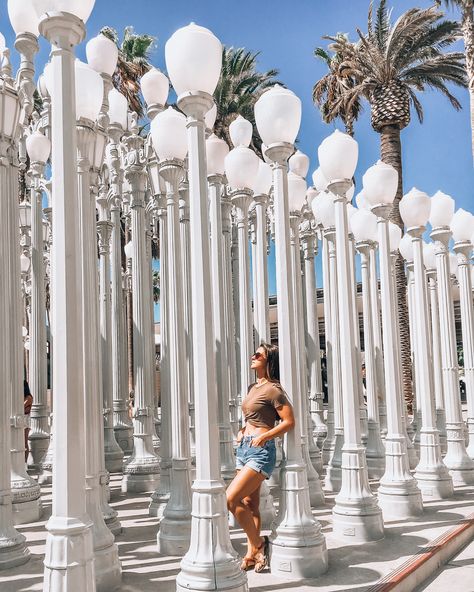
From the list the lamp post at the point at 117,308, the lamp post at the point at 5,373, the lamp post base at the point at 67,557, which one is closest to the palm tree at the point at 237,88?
the lamp post at the point at 117,308

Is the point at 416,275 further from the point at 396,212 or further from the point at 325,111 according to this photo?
the point at 325,111

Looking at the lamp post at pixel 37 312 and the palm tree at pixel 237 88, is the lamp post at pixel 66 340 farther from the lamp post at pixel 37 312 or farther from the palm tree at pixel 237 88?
the palm tree at pixel 237 88

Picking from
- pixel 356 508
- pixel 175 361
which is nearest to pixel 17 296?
pixel 175 361

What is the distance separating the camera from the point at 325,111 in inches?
1012

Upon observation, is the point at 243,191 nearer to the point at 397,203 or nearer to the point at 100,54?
the point at 100,54

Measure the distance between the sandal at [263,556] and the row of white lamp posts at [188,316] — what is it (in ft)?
0.49

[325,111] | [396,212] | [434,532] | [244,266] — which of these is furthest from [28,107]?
[325,111]

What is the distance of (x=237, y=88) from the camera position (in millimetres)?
24000

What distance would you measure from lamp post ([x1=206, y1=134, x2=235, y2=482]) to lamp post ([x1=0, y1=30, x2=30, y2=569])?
2257 millimetres

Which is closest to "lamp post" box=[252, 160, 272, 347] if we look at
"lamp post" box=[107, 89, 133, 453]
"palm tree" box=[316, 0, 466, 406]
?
"lamp post" box=[107, 89, 133, 453]

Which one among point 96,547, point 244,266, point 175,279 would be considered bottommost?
point 96,547

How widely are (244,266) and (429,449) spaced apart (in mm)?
3709

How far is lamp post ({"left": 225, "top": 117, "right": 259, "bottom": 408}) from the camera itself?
Result: 24.5 feet

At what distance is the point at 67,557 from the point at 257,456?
2.03m
